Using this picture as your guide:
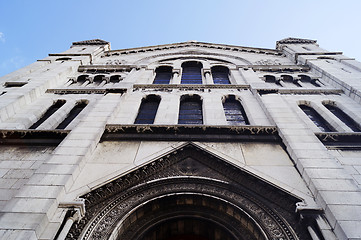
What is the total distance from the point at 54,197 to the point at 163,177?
9.16ft

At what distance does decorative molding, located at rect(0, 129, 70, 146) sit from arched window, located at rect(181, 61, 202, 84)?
29.1ft

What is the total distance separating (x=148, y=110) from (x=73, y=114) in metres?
3.52

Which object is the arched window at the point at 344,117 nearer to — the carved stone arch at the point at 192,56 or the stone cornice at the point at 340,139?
the stone cornice at the point at 340,139

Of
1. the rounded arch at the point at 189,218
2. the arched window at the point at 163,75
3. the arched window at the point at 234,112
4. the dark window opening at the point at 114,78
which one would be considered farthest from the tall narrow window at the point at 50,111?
the arched window at the point at 234,112

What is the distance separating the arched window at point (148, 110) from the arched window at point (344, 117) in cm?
831

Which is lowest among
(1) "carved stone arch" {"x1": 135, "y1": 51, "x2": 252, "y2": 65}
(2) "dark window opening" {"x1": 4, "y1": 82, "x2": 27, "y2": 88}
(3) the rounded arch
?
(3) the rounded arch

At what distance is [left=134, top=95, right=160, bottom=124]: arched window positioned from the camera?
10.5m

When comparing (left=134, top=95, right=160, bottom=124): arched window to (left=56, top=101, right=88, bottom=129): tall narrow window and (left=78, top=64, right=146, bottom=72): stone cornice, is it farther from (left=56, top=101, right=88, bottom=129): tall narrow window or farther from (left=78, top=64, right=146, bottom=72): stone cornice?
(left=78, top=64, right=146, bottom=72): stone cornice

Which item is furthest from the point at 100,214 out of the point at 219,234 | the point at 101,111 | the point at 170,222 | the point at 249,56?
the point at 249,56

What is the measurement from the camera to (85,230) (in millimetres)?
5312

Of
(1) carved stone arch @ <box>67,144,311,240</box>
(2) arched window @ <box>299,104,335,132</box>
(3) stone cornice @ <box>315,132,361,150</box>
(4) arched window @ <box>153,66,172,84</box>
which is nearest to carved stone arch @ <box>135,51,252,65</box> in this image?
(4) arched window @ <box>153,66,172,84</box>

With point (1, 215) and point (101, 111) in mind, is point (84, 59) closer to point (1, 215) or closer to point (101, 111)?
point (101, 111)

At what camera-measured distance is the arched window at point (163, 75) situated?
15590mm

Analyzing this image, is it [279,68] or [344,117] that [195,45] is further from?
[344,117]
